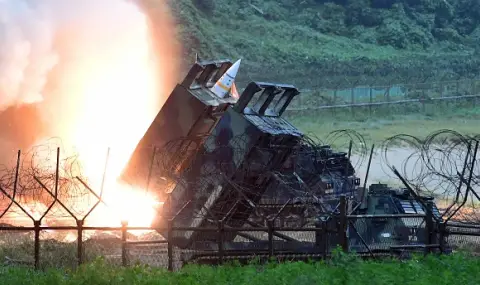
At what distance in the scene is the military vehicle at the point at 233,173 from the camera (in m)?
19.1

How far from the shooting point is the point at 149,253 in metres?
20.1

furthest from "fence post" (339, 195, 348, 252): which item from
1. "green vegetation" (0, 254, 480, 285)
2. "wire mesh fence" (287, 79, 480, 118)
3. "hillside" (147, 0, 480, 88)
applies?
"hillside" (147, 0, 480, 88)

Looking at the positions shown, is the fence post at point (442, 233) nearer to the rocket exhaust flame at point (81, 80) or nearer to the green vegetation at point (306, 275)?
the green vegetation at point (306, 275)

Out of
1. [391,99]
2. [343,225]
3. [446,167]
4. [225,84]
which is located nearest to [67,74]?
[225,84]

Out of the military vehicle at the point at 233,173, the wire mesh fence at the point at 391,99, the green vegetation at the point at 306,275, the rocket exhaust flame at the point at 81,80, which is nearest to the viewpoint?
the green vegetation at the point at 306,275

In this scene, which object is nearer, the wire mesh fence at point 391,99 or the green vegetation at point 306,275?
the green vegetation at point 306,275

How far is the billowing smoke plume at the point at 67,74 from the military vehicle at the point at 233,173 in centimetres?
631

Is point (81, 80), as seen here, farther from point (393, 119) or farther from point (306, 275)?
point (393, 119)

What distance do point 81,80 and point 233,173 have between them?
10117mm

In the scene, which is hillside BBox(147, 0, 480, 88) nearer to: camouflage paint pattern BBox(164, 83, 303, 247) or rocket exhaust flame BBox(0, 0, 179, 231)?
rocket exhaust flame BBox(0, 0, 179, 231)

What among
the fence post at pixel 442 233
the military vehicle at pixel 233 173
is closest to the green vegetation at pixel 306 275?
the fence post at pixel 442 233

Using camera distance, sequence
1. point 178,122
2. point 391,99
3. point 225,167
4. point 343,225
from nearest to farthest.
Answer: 1. point 343,225
2. point 225,167
3. point 178,122
4. point 391,99

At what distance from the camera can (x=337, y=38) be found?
69.6m

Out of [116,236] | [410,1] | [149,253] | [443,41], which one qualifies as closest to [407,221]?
[149,253]
